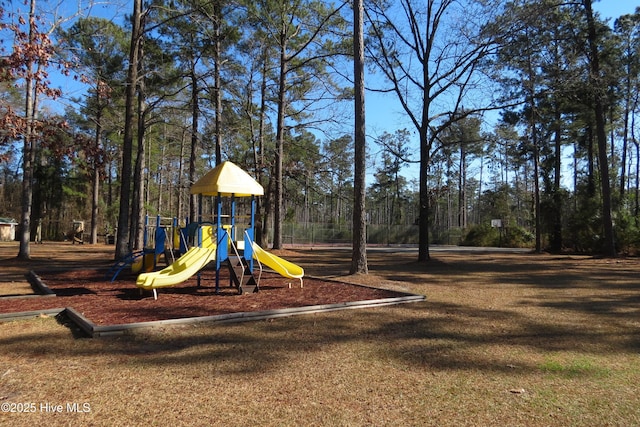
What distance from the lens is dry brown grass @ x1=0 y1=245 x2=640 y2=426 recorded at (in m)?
3.11

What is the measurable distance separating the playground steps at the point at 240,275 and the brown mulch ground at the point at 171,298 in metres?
0.18

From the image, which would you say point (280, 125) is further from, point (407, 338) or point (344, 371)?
point (344, 371)

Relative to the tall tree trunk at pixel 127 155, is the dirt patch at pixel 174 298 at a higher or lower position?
lower

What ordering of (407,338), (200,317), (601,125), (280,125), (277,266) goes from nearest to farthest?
(407,338)
(200,317)
(277,266)
(601,125)
(280,125)

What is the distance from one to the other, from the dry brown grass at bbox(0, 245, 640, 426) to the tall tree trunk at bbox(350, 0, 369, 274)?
4.43 m

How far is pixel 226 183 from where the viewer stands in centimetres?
856

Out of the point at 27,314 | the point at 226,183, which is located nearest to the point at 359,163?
the point at 226,183

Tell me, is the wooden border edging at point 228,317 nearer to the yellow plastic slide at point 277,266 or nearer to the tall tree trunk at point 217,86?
the yellow plastic slide at point 277,266

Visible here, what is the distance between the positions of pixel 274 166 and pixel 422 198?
10238mm

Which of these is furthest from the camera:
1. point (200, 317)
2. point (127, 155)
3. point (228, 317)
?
point (127, 155)

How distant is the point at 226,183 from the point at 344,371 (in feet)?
17.7

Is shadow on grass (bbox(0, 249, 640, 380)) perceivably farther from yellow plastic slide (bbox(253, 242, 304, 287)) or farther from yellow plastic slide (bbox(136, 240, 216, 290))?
yellow plastic slide (bbox(253, 242, 304, 287))

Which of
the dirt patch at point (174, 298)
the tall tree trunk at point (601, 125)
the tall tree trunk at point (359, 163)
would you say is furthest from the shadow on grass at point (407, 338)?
the tall tree trunk at point (601, 125)

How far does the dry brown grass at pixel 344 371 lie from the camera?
10.2 feet
